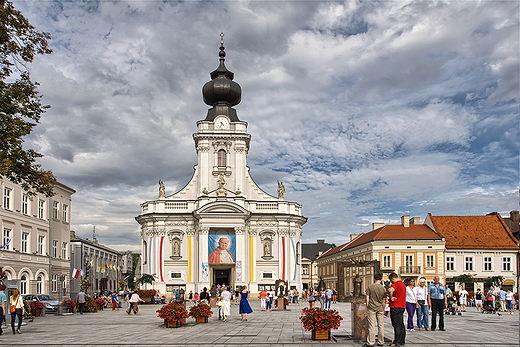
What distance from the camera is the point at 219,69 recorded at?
62969mm

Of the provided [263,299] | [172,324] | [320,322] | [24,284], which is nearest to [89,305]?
[24,284]

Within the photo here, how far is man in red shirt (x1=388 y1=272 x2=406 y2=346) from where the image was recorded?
1351 cm

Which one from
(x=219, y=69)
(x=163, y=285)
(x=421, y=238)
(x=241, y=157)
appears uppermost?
(x=219, y=69)

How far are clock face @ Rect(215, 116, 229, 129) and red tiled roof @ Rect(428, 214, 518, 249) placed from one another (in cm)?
2780

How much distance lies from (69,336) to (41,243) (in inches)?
1081

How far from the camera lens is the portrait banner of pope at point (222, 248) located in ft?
178

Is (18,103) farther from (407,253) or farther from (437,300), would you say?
(407,253)

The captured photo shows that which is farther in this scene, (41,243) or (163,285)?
(163,285)

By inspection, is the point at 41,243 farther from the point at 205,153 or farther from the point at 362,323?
the point at 362,323

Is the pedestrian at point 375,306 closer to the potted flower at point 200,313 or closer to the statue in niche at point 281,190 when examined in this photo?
the potted flower at point 200,313

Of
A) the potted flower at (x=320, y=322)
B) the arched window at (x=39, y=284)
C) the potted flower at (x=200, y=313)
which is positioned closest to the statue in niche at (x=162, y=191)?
the arched window at (x=39, y=284)

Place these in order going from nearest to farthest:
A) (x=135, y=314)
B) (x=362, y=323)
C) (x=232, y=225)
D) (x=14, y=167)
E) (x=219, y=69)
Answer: (x=362, y=323) < (x=14, y=167) < (x=135, y=314) < (x=232, y=225) < (x=219, y=69)

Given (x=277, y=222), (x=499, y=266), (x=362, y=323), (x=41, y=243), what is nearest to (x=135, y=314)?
(x=41, y=243)

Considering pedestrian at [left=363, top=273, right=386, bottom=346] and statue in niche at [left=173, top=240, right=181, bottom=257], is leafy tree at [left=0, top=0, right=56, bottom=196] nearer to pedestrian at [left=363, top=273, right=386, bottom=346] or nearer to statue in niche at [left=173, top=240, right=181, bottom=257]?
pedestrian at [left=363, top=273, right=386, bottom=346]
